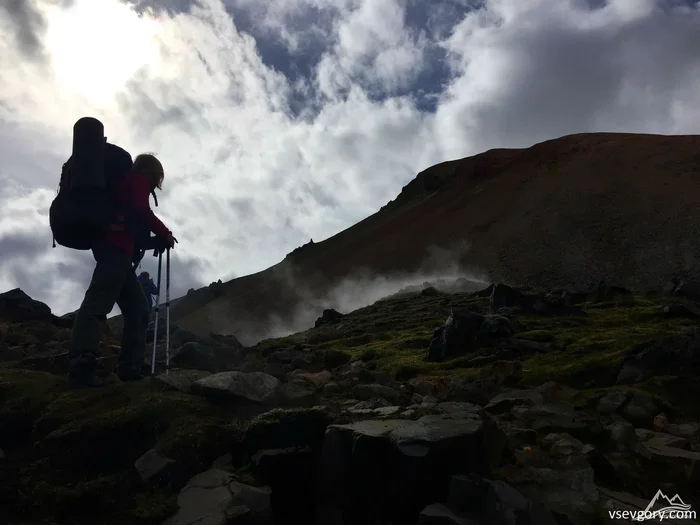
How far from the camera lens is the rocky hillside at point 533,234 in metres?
52.3

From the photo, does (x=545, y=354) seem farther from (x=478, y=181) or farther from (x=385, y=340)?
(x=478, y=181)

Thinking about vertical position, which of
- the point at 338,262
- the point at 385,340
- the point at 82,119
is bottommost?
the point at 385,340

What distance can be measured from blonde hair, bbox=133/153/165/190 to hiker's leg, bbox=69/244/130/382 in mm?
1520

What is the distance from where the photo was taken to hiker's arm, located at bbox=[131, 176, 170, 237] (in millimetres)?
8367

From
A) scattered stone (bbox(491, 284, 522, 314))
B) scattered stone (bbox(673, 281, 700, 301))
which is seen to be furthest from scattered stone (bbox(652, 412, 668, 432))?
scattered stone (bbox(673, 281, 700, 301))

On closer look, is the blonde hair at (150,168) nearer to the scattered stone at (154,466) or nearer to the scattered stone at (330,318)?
the scattered stone at (154,466)

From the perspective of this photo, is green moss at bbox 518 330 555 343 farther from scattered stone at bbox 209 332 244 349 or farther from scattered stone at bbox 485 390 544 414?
scattered stone at bbox 209 332 244 349

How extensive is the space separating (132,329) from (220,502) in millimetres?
4442

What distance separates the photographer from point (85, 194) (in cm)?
793

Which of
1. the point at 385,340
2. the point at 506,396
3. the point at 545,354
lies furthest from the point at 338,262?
the point at 506,396

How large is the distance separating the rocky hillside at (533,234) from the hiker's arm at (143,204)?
3548 cm

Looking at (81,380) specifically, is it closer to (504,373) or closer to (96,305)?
(96,305)

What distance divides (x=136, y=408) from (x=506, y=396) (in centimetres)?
535

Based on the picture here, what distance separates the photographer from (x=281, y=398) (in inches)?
308
